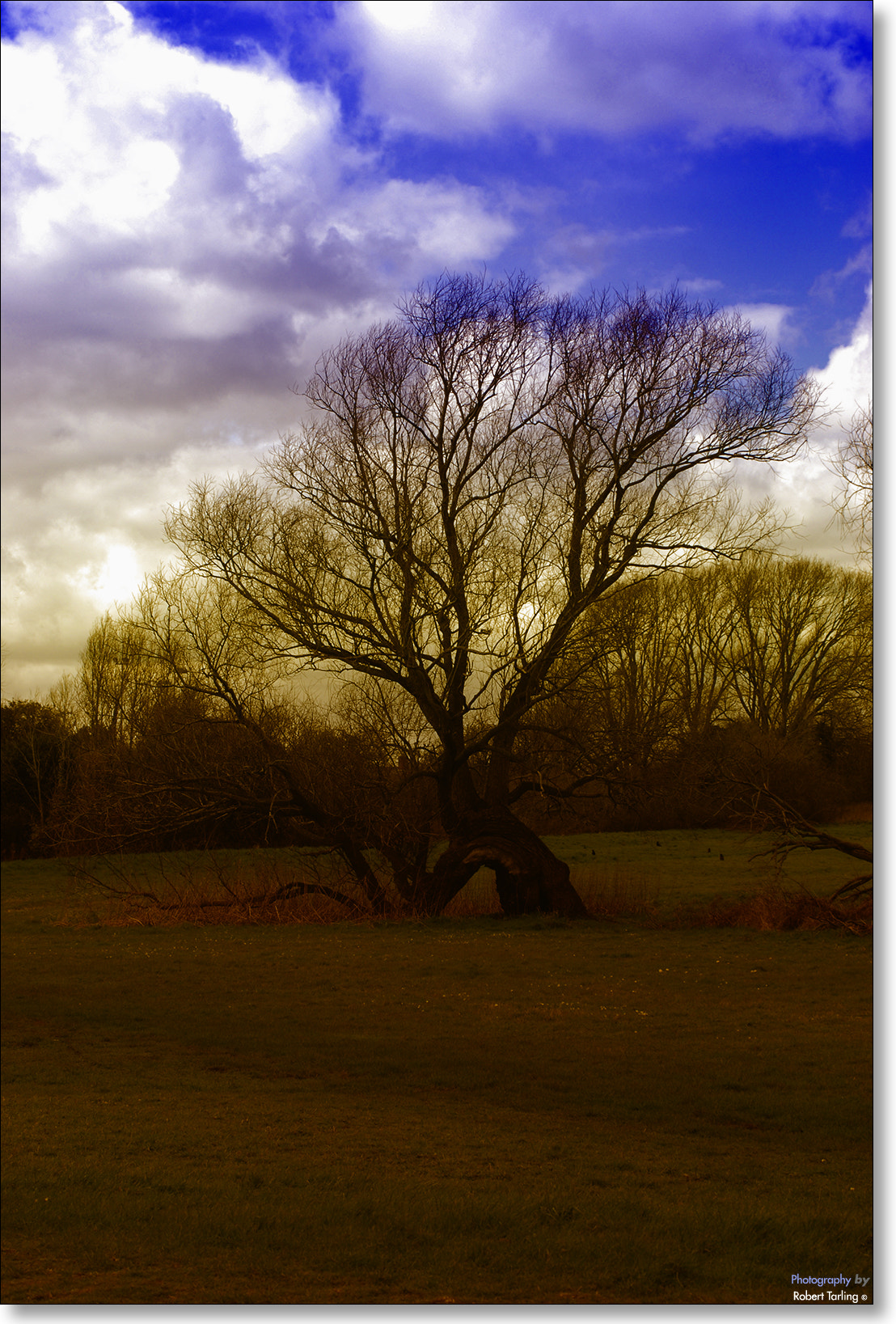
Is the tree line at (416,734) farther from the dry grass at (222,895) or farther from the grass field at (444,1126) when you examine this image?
the grass field at (444,1126)

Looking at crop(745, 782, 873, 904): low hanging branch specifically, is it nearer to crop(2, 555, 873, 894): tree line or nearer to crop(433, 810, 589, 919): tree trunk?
crop(2, 555, 873, 894): tree line

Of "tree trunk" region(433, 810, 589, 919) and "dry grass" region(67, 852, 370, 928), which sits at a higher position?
"tree trunk" region(433, 810, 589, 919)

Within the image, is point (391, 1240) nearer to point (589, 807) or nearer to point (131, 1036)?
point (131, 1036)

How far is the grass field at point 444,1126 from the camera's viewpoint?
502 cm

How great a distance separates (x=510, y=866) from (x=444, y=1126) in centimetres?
1134

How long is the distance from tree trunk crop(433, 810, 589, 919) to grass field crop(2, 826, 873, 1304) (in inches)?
132

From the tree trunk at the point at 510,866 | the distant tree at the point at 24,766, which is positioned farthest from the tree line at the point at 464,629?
the distant tree at the point at 24,766

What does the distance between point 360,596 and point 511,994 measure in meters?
8.79

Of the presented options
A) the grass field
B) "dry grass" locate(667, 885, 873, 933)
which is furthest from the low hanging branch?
the grass field

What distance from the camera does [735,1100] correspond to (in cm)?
784

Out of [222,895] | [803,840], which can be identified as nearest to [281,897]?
[222,895]

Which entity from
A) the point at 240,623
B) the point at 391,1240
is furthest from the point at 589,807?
the point at 391,1240

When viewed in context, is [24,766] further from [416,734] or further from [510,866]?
[510,866]

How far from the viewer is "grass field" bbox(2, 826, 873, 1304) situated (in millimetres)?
5020
